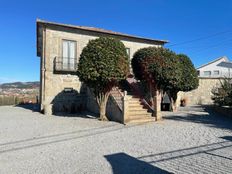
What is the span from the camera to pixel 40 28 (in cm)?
1761

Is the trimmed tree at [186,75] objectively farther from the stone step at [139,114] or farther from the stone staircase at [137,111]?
the stone step at [139,114]

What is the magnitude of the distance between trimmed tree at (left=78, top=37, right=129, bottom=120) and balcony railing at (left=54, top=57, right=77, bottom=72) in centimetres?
545

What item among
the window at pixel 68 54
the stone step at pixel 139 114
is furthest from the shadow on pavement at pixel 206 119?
the window at pixel 68 54

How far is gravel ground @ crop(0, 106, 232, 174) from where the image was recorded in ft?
17.0

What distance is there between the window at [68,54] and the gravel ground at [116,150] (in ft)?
26.8

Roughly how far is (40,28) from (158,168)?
15.7 meters

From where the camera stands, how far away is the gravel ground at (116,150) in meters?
5.19

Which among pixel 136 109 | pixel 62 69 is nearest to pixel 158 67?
pixel 136 109

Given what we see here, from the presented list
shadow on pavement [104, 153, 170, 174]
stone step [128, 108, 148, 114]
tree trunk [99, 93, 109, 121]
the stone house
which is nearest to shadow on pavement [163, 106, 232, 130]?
stone step [128, 108, 148, 114]

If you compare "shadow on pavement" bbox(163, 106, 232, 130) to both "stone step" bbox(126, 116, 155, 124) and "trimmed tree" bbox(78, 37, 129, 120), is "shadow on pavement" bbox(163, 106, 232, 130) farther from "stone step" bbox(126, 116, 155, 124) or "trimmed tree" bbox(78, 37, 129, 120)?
"trimmed tree" bbox(78, 37, 129, 120)

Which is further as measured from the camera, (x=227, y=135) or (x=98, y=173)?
(x=227, y=135)

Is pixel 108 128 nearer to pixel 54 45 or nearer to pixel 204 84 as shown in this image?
pixel 54 45

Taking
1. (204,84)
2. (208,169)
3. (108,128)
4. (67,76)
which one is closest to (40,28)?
(67,76)

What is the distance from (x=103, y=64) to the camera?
37.7 ft
